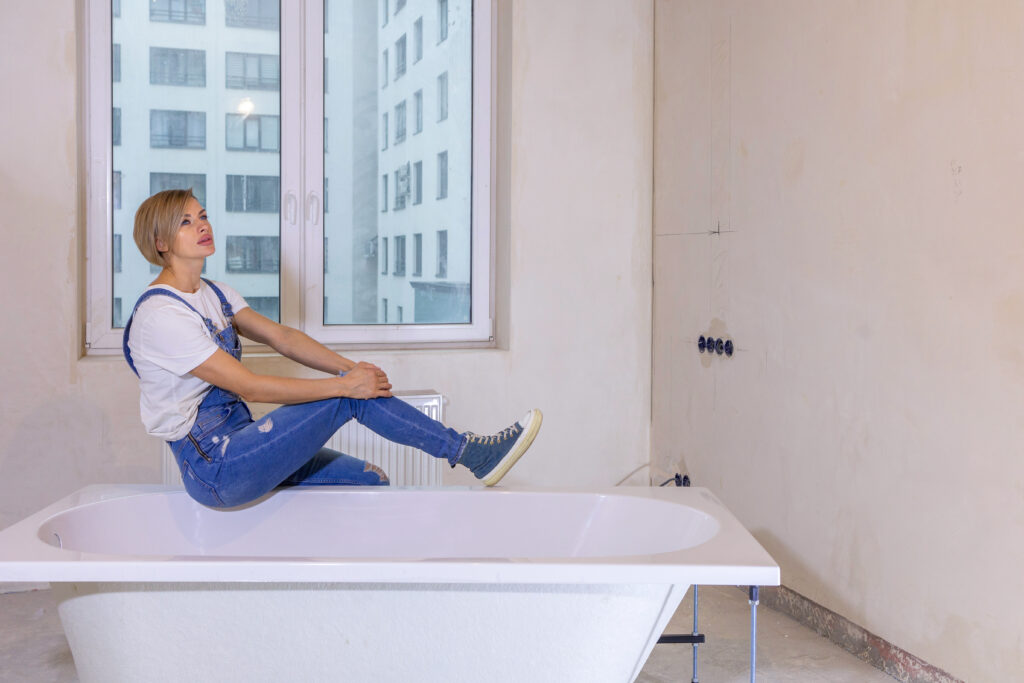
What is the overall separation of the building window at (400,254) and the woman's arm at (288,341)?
110 cm

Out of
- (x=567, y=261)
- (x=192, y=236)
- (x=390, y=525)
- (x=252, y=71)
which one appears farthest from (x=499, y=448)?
(x=252, y=71)

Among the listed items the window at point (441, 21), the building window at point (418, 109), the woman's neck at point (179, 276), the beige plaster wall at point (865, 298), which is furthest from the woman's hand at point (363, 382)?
the window at point (441, 21)

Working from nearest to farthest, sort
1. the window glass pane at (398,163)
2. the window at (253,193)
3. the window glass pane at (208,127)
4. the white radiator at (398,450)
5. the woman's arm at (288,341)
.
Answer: the woman's arm at (288,341)
the white radiator at (398,450)
the window glass pane at (208,127)
the window at (253,193)
the window glass pane at (398,163)

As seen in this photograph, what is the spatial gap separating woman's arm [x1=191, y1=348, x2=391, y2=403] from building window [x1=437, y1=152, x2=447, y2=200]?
1.59 meters

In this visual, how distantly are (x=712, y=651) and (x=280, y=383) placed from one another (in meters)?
1.39

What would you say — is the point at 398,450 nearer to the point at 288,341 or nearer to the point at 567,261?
the point at 288,341

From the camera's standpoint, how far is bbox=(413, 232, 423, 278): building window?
372cm

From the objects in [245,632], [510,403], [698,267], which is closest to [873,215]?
[698,267]

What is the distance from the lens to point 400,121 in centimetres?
369

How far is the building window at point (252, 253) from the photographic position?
138 inches

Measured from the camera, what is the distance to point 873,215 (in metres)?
2.53

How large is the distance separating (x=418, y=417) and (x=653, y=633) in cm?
78

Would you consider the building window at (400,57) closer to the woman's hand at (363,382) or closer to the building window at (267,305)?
the building window at (267,305)

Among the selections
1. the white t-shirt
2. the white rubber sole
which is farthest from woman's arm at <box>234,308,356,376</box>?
the white rubber sole
